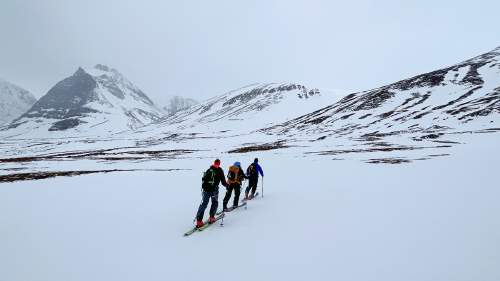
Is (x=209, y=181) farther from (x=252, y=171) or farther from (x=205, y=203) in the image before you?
(x=252, y=171)

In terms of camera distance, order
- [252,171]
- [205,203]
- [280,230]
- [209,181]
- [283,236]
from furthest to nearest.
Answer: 1. [252,171]
2. [209,181]
3. [205,203]
4. [280,230]
5. [283,236]

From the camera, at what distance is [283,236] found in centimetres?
1061

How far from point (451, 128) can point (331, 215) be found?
A: 63.6 m

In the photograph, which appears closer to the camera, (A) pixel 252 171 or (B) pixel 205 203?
(B) pixel 205 203

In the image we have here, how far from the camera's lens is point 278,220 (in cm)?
1270

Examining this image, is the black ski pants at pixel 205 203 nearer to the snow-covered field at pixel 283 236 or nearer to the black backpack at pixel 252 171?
the snow-covered field at pixel 283 236

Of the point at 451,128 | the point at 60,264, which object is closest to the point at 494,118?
the point at 451,128

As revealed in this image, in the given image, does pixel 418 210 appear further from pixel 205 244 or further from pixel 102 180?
pixel 102 180

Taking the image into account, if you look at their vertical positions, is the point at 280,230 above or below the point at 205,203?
below

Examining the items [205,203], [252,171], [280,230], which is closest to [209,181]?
[205,203]

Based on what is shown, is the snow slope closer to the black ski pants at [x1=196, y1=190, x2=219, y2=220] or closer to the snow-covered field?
the snow-covered field

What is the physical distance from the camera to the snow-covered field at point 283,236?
7992 millimetres

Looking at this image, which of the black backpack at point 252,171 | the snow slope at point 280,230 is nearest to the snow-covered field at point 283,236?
the snow slope at point 280,230

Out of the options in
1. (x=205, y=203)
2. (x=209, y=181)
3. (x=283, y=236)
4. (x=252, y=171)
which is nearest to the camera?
(x=283, y=236)
